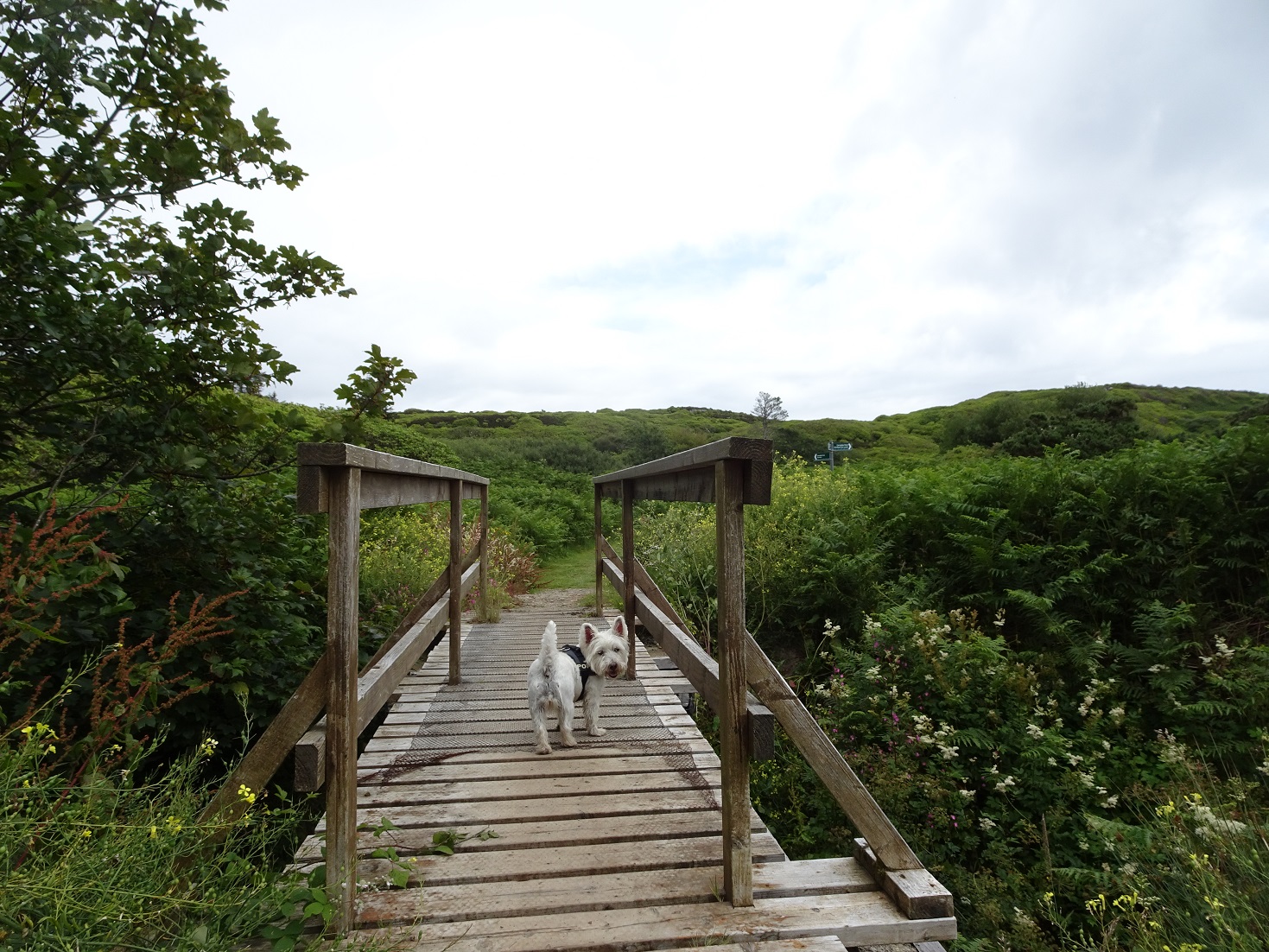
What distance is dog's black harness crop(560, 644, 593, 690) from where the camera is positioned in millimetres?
4129

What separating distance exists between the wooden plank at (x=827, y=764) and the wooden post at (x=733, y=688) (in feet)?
0.27

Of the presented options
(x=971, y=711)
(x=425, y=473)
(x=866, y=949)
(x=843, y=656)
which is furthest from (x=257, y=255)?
(x=971, y=711)

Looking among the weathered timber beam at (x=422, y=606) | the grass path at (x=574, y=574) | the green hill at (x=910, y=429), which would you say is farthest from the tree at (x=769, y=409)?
the weathered timber beam at (x=422, y=606)

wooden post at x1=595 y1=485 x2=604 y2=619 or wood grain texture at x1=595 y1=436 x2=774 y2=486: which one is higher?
wood grain texture at x1=595 y1=436 x2=774 y2=486

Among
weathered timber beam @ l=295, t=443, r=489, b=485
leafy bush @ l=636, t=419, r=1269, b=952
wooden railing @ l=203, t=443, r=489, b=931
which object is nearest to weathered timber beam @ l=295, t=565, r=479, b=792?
wooden railing @ l=203, t=443, r=489, b=931

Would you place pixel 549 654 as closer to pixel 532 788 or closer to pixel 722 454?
pixel 532 788

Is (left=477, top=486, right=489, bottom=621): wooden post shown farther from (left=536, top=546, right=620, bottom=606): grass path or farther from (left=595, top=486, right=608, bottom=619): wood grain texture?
(left=536, top=546, right=620, bottom=606): grass path

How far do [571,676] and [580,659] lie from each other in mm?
139

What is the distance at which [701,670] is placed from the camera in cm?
290

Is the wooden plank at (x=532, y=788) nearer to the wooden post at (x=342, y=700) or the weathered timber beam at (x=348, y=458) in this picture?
the wooden post at (x=342, y=700)

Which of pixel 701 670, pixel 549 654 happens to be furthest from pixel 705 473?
pixel 549 654

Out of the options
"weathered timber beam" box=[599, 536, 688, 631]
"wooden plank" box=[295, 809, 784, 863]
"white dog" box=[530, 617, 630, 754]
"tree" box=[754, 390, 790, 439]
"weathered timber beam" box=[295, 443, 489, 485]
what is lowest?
"wooden plank" box=[295, 809, 784, 863]

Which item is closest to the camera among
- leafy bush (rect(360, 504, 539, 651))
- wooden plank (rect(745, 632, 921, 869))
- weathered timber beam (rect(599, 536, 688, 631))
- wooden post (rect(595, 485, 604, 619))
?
wooden plank (rect(745, 632, 921, 869))

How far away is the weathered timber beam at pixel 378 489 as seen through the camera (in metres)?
2.19
